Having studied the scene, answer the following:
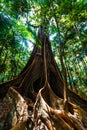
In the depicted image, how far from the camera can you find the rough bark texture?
4.09 meters

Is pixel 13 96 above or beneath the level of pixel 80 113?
above

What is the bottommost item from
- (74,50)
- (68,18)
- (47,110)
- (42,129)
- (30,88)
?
(42,129)

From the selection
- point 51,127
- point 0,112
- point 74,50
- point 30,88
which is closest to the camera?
point 51,127

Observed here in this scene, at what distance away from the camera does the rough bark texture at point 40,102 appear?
4090 millimetres

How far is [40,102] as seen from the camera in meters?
4.76

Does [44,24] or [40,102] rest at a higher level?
[44,24]

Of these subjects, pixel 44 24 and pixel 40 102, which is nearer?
pixel 40 102

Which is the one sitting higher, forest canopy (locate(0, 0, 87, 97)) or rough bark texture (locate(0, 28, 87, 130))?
forest canopy (locate(0, 0, 87, 97))

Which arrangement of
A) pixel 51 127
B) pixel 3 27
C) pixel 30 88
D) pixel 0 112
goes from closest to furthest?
pixel 3 27 < pixel 51 127 < pixel 0 112 < pixel 30 88

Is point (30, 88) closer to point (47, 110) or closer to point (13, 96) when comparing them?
point (13, 96)

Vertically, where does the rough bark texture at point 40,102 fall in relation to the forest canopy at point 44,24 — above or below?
below

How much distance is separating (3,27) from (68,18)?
18.7ft

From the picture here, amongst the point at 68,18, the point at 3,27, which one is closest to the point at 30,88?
the point at 3,27

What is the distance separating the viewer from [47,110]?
170 inches
